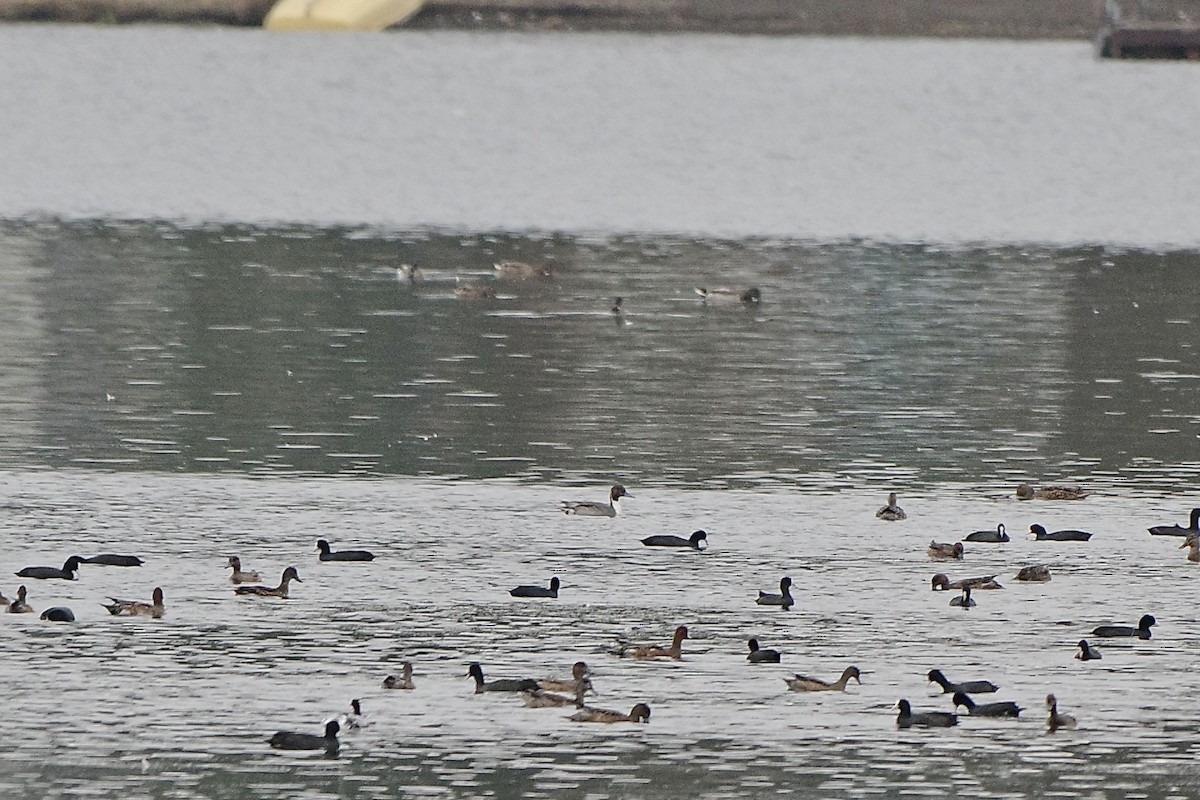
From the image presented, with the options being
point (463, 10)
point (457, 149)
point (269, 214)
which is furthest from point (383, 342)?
point (463, 10)

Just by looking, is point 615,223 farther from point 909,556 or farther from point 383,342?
point 909,556

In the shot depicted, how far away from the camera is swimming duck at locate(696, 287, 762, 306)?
3200 cm

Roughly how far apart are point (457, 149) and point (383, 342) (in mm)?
27581

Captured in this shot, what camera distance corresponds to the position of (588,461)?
858 inches

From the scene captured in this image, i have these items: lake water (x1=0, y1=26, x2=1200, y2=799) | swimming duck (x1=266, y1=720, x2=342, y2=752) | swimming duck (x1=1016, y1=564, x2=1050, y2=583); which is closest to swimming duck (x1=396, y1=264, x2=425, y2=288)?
lake water (x1=0, y1=26, x2=1200, y2=799)

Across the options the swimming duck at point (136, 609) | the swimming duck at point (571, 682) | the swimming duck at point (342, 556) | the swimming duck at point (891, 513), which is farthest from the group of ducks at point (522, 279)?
the swimming duck at point (571, 682)

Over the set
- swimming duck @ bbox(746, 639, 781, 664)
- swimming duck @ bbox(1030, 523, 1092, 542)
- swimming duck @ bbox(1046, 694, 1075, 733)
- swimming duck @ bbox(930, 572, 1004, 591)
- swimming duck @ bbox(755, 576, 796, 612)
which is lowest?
swimming duck @ bbox(1046, 694, 1075, 733)

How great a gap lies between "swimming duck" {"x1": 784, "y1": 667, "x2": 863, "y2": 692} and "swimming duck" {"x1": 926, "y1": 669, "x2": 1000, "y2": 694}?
19.3 inches

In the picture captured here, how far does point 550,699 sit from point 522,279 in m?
20.3

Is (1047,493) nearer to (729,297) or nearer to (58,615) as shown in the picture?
(58,615)

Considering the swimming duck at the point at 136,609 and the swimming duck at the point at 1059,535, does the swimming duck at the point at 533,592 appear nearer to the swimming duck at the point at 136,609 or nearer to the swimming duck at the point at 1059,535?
the swimming duck at the point at 136,609

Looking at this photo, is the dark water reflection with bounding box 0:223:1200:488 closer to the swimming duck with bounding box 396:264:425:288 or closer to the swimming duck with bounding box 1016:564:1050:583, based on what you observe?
the swimming duck with bounding box 396:264:425:288

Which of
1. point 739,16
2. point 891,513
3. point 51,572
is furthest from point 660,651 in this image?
point 739,16

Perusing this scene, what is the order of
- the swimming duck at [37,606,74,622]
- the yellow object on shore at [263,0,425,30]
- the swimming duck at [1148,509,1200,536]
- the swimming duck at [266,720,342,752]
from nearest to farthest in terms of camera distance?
the swimming duck at [266,720,342,752] → the swimming duck at [37,606,74,622] → the swimming duck at [1148,509,1200,536] → the yellow object on shore at [263,0,425,30]
